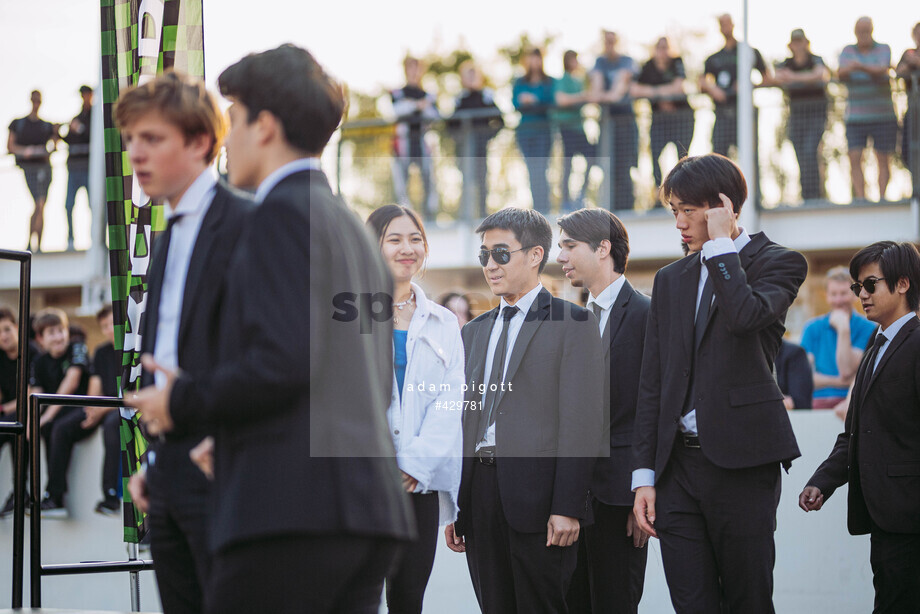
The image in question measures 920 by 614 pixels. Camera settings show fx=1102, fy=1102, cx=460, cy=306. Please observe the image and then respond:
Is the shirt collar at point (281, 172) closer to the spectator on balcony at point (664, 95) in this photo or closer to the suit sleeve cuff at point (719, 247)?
the suit sleeve cuff at point (719, 247)

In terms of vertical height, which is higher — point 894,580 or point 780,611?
point 894,580

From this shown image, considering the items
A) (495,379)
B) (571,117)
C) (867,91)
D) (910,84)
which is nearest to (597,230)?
(495,379)

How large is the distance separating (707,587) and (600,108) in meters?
9.18

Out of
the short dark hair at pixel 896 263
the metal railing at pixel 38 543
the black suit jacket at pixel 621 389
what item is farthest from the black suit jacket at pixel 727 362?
the metal railing at pixel 38 543

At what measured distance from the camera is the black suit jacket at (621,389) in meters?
4.23

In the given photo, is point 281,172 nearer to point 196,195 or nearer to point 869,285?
point 196,195

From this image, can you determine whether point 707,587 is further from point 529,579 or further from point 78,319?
point 78,319

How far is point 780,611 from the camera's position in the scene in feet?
18.1

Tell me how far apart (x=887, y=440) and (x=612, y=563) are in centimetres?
117

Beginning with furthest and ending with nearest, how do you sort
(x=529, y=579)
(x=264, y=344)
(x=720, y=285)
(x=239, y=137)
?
(x=529, y=579) < (x=720, y=285) < (x=239, y=137) < (x=264, y=344)

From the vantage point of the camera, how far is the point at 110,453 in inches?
312

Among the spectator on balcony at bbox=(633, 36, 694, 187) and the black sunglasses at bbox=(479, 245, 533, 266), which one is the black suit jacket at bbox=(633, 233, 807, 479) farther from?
the spectator on balcony at bbox=(633, 36, 694, 187)

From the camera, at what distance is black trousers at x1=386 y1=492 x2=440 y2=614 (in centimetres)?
390

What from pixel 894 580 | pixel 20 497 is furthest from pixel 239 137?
pixel 894 580
